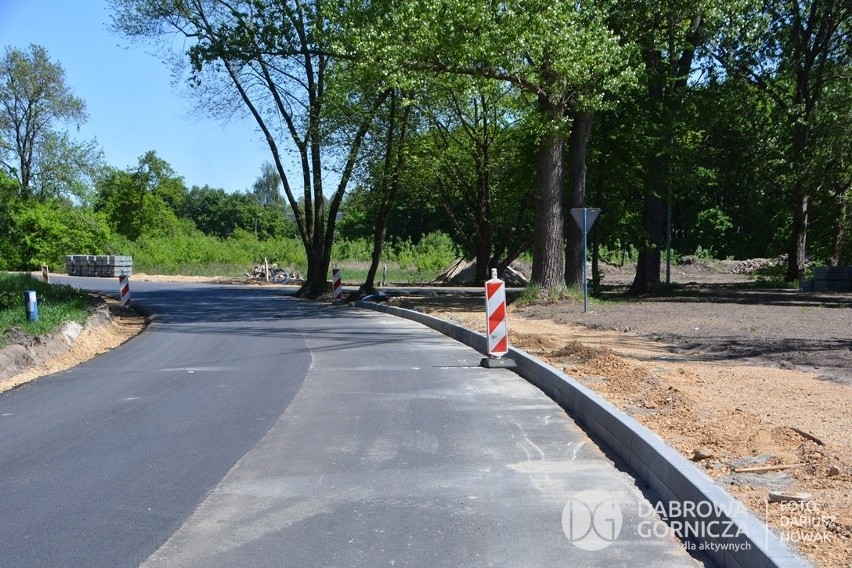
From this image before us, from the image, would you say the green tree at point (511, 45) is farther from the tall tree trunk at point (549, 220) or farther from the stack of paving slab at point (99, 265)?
the stack of paving slab at point (99, 265)

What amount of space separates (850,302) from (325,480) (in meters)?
20.0

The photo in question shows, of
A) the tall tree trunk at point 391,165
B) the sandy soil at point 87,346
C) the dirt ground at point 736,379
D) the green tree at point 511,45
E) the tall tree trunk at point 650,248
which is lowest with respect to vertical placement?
the sandy soil at point 87,346

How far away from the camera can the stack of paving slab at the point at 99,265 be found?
2202 inches

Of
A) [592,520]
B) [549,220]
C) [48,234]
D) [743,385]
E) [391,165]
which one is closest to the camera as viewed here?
[592,520]

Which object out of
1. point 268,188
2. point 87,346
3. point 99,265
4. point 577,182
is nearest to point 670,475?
point 87,346

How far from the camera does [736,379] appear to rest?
33.3 feet

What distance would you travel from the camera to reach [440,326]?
1959 cm

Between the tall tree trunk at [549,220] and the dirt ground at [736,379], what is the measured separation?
48.2 inches

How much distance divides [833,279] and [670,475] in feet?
84.9

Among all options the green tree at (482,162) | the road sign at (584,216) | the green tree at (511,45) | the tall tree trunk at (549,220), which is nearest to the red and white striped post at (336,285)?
the green tree at (482,162)

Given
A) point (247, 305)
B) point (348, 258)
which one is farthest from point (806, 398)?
point (348, 258)

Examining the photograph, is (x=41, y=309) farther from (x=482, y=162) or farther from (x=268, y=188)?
(x=268, y=188)

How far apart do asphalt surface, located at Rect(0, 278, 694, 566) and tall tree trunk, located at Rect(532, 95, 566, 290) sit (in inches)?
441

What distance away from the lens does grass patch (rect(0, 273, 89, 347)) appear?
52.2ft
